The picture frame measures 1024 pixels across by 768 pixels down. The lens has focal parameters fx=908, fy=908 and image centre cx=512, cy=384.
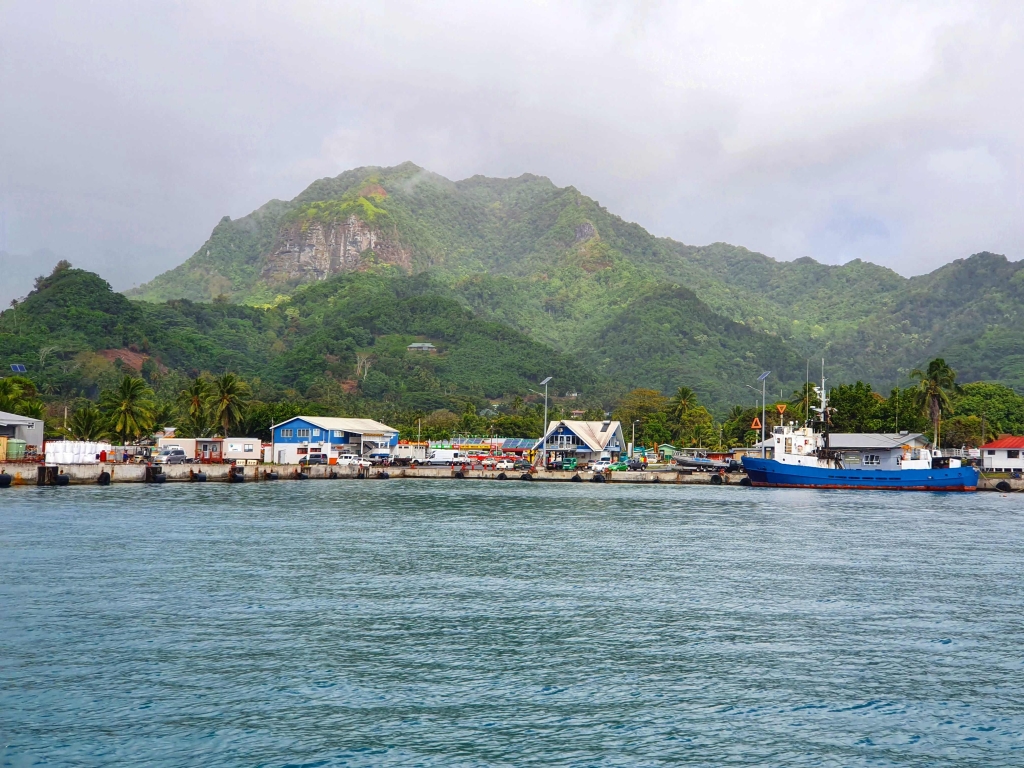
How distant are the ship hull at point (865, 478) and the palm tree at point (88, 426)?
7316cm

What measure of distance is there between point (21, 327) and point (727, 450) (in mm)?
153472

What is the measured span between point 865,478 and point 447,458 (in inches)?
2022

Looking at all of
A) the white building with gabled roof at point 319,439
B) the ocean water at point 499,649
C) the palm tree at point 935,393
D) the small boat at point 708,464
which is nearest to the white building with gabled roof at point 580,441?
the small boat at point 708,464

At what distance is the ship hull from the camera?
92375 millimetres

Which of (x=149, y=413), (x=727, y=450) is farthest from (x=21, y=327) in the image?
(x=727, y=450)

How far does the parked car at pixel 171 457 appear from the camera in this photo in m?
90.7

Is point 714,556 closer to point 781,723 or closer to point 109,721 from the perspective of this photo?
point 781,723

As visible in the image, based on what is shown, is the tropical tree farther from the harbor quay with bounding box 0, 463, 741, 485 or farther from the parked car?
the parked car

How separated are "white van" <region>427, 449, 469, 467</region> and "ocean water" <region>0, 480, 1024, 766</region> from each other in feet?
219

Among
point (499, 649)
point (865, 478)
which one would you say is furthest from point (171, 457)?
point (499, 649)

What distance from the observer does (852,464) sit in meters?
98.9

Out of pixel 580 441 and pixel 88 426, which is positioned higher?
pixel 88 426

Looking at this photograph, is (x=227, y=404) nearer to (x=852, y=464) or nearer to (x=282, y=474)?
(x=282, y=474)

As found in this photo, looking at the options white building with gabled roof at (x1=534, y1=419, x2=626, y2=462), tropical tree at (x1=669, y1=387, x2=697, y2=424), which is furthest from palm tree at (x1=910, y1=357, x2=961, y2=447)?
tropical tree at (x1=669, y1=387, x2=697, y2=424)
